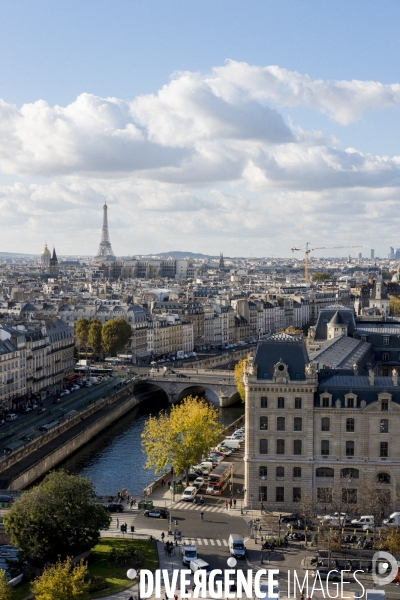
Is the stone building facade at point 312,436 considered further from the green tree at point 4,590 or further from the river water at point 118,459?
the green tree at point 4,590

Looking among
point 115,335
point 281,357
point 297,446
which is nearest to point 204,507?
point 297,446

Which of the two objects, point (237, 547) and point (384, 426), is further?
point (384, 426)

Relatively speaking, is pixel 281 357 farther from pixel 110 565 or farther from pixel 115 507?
pixel 110 565

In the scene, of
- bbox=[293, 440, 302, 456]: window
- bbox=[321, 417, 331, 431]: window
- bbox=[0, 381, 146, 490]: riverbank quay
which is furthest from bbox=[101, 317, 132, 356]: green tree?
bbox=[321, 417, 331, 431]: window

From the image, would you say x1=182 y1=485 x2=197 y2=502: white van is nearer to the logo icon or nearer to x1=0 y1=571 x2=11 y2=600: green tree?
the logo icon

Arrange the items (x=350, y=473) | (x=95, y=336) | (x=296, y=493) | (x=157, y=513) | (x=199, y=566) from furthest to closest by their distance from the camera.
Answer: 1. (x=95, y=336)
2. (x=296, y=493)
3. (x=350, y=473)
4. (x=157, y=513)
5. (x=199, y=566)

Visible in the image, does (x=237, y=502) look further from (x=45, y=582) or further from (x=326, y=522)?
(x=45, y=582)
